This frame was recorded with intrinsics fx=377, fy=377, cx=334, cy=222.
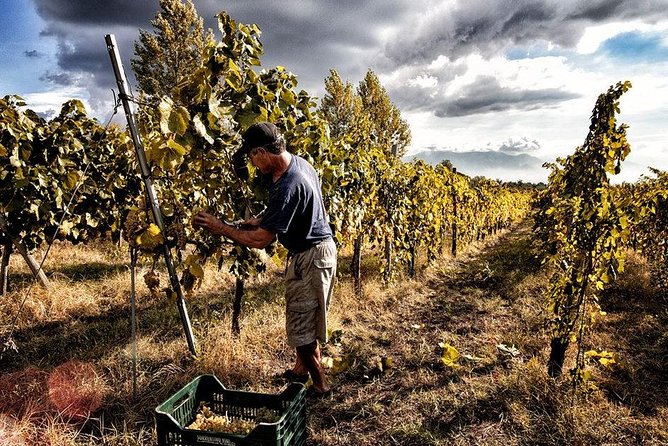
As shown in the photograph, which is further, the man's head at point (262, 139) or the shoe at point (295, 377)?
the shoe at point (295, 377)

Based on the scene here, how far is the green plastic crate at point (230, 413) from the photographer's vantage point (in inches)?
65.6

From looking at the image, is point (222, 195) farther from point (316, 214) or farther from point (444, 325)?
point (444, 325)

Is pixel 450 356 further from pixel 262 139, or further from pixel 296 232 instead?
pixel 262 139

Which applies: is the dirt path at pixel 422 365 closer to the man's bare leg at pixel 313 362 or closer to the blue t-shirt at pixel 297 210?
the man's bare leg at pixel 313 362

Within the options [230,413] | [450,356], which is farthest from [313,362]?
[450,356]

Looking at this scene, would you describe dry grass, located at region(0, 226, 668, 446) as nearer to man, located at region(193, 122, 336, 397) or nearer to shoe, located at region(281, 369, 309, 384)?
shoe, located at region(281, 369, 309, 384)

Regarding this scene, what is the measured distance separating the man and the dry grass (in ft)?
2.11

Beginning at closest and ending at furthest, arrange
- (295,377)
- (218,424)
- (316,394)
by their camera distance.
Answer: (218,424), (316,394), (295,377)

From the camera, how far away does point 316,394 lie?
300cm

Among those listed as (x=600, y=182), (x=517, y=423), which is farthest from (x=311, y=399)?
(x=600, y=182)

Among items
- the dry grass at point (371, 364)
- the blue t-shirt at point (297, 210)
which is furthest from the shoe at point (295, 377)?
the blue t-shirt at point (297, 210)

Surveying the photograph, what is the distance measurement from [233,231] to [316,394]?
1556 millimetres

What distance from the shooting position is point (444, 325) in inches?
188

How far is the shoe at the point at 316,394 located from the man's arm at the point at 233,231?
1.39 meters
